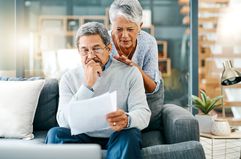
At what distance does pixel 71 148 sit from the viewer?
648 mm

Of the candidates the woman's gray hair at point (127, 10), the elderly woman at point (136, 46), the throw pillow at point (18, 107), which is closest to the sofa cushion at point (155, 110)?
the elderly woman at point (136, 46)

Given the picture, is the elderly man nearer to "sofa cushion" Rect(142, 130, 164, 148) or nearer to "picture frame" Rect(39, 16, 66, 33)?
"sofa cushion" Rect(142, 130, 164, 148)

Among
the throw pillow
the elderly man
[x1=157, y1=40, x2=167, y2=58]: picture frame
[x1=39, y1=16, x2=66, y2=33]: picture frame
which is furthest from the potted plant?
[x1=39, y1=16, x2=66, y2=33]: picture frame

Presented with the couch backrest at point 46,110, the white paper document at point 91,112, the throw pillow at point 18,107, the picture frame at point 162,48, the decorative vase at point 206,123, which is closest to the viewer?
the white paper document at point 91,112

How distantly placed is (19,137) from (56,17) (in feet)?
7.46

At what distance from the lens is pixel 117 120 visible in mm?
1510

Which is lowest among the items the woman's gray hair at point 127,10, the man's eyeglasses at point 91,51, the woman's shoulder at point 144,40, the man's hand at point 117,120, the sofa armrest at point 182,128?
the sofa armrest at point 182,128

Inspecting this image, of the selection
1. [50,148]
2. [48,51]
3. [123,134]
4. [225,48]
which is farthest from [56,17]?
[50,148]

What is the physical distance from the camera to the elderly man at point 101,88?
1.57 m

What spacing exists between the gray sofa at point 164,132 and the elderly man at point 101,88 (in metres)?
0.16

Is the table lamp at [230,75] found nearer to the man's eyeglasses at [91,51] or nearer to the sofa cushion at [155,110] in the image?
the sofa cushion at [155,110]

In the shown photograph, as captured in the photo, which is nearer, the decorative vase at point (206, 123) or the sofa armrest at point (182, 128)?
the sofa armrest at point (182, 128)

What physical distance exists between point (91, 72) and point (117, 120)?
307 mm

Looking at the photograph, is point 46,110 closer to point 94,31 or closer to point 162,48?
point 94,31
